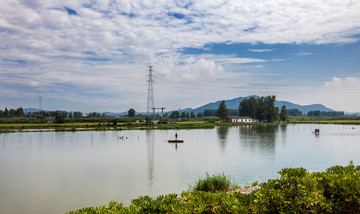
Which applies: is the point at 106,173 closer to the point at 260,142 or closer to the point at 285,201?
the point at 285,201

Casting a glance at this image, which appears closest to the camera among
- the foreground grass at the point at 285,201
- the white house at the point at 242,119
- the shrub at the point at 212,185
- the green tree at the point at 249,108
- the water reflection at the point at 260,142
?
the foreground grass at the point at 285,201

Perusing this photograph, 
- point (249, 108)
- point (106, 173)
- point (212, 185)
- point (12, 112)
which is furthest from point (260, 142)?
point (12, 112)

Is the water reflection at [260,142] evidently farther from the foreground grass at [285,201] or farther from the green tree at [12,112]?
the green tree at [12,112]

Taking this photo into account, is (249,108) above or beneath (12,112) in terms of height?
beneath

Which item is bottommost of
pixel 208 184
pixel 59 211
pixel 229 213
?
pixel 59 211

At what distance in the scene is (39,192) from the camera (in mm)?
18609

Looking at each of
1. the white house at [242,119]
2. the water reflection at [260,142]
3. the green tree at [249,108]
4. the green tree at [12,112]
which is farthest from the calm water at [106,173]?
the green tree at [12,112]

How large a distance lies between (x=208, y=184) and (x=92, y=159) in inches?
786

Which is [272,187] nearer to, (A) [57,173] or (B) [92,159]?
(A) [57,173]

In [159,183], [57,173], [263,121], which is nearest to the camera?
[159,183]

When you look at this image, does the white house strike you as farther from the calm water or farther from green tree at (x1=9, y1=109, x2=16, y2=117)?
green tree at (x1=9, y1=109, x2=16, y2=117)

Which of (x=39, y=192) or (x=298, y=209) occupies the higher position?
(x=298, y=209)

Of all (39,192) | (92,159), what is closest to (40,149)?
(92,159)

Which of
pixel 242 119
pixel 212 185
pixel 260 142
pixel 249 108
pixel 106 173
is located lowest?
pixel 106 173
